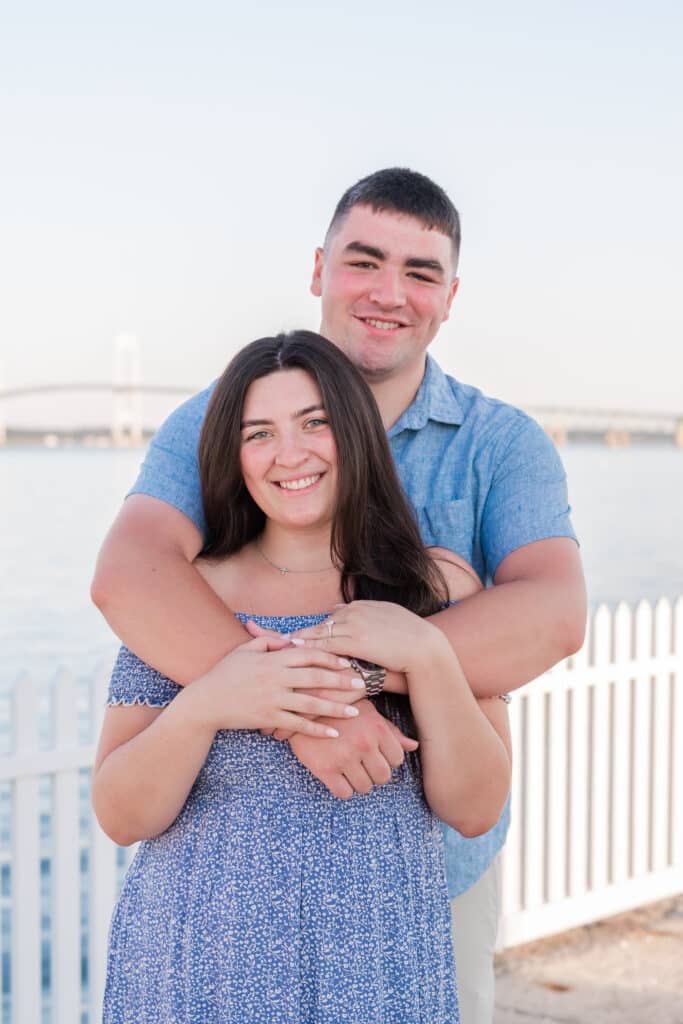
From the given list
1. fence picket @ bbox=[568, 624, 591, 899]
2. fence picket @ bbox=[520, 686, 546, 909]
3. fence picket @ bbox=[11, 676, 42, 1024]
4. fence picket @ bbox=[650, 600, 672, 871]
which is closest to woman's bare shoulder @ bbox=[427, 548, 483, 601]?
fence picket @ bbox=[11, 676, 42, 1024]

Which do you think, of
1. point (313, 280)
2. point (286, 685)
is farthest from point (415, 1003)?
point (313, 280)

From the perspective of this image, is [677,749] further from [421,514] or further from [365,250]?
[365,250]

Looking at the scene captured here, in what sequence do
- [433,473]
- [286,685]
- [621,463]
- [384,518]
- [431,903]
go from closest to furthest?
[286,685], [431,903], [384,518], [433,473], [621,463]

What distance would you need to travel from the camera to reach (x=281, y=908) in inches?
57.2

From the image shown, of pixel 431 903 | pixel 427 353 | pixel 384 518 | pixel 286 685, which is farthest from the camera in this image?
pixel 427 353

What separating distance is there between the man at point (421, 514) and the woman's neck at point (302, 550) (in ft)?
0.43

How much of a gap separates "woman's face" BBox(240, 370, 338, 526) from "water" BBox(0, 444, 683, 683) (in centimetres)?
508

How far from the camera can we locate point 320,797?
1.51 meters

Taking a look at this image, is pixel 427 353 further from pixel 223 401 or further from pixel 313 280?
pixel 223 401

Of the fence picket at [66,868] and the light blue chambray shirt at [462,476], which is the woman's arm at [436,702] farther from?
the fence picket at [66,868]

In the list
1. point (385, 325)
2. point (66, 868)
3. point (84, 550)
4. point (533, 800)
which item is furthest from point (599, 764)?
point (84, 550)

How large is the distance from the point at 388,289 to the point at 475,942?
1.16 m

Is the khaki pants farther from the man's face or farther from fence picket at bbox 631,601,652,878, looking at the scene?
fence picket at bbox 631,601,652,878

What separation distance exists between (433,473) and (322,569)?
332 millimetres
